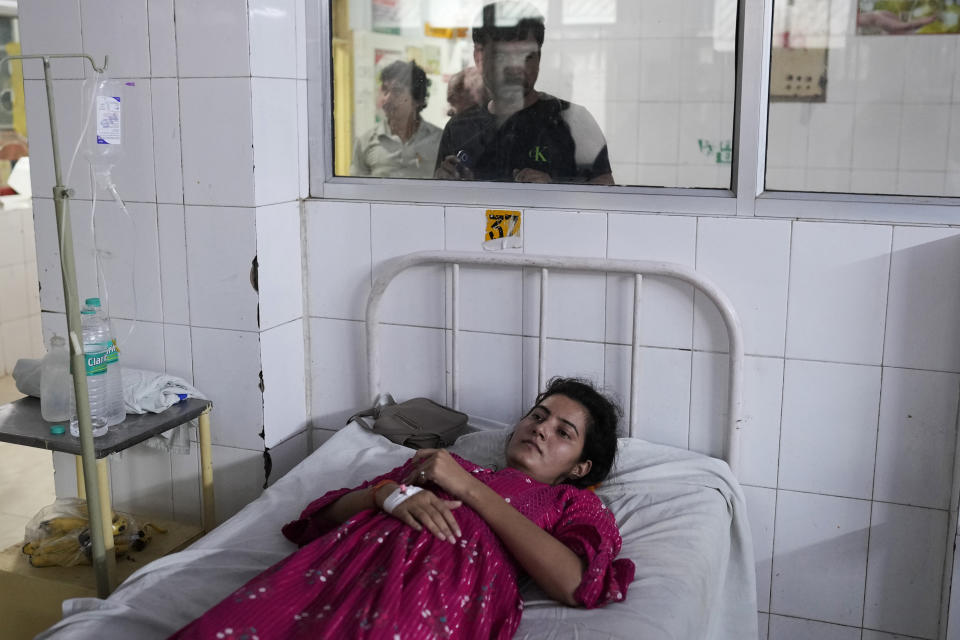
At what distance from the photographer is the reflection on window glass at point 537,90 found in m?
2.24

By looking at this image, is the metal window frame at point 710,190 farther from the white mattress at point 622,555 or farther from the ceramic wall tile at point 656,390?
the white mattress at point 622,555

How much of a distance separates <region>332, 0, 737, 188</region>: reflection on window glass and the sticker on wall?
0.11 meters

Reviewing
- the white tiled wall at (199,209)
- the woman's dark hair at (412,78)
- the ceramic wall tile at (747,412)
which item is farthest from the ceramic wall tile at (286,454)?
the ceramic wall tile at (747,412)

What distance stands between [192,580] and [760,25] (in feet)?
5.51

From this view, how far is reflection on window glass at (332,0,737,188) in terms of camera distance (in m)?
2.24

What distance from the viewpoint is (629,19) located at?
2.28 meters

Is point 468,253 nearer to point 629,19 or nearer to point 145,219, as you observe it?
point 629,19

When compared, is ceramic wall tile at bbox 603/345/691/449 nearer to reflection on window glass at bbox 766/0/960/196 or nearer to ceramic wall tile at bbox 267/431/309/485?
reflection on window glass at bbox 766/0/960/196

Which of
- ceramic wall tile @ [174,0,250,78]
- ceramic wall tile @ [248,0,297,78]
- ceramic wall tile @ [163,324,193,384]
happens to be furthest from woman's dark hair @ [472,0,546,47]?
ceramic wall tile @ [163,324,193,384]

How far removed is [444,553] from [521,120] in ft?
3.93

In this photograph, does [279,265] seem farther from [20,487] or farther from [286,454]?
[20,487]

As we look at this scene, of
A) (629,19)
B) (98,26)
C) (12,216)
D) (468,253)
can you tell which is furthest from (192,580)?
(12,216)

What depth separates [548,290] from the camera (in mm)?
2340

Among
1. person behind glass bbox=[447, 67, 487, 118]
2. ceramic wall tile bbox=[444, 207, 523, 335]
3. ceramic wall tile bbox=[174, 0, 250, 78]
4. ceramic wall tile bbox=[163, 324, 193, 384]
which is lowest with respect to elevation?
ceramic wall tile bbox=[163, 324, 193, 384]
